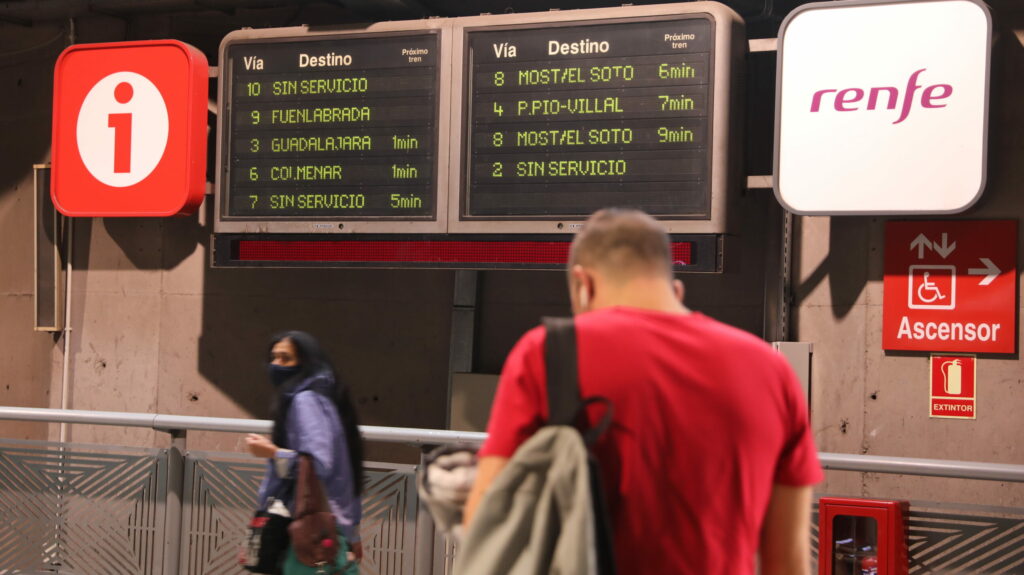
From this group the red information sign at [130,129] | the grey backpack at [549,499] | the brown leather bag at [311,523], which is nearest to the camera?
the grey backpack at [549,499]

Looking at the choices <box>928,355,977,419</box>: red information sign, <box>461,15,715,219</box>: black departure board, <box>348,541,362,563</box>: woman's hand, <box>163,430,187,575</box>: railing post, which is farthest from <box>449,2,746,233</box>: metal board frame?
<box>348,541,362,563</box>: woman's hand

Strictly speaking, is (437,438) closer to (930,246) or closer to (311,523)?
(311,523)

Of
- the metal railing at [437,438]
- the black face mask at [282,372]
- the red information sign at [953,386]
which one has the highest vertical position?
the black face mask at [282,372]

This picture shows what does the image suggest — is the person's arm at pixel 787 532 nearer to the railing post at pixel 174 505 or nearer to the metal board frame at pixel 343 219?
the railing post at pixel 174 505

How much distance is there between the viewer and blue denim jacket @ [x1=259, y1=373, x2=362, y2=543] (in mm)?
4660

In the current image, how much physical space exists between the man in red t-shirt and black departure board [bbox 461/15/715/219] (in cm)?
427

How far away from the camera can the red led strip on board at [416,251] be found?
6898mm

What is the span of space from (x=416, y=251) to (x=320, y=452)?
8.74ft

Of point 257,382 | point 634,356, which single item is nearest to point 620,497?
point 634,356

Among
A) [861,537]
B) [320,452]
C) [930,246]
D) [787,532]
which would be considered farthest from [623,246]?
[930,246]

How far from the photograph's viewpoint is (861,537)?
5875mm

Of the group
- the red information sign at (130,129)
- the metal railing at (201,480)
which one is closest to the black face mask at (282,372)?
the metal railing at (201,480)

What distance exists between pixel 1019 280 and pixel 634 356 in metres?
5.26

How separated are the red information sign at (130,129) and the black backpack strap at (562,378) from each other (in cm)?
585
